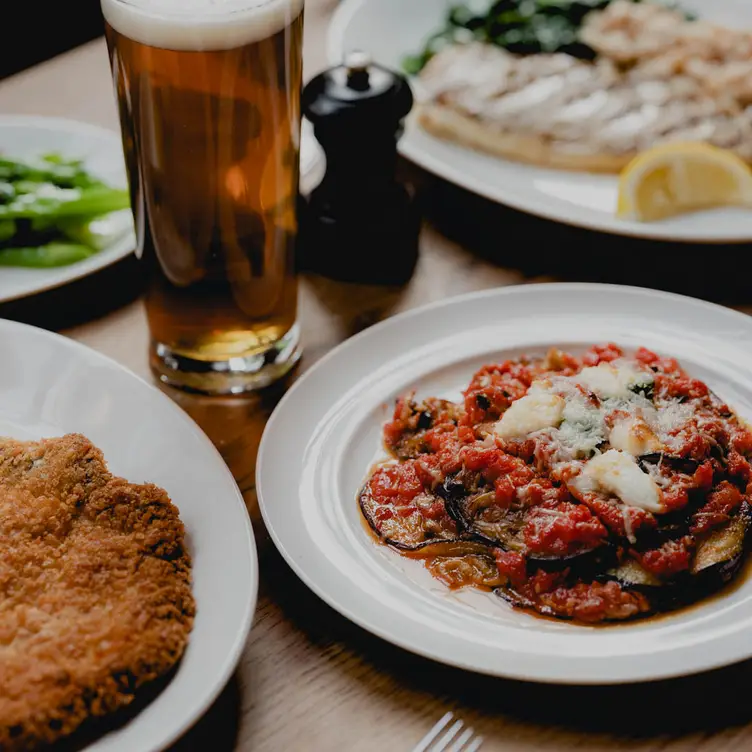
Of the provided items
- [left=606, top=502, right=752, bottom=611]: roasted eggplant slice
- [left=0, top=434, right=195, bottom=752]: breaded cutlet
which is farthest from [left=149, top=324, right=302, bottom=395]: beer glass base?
[left=606, top=502, right=752, bottom=611]: roasted eggplant slice

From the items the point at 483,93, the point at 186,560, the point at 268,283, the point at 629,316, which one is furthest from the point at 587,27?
the point at 186,560

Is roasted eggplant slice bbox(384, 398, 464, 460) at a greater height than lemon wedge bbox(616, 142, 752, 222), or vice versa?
lemon wedge bbox(616, 142, 752, 222)

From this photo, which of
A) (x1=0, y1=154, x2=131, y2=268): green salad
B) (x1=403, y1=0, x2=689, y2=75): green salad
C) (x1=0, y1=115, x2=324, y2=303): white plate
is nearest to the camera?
(x1=0, y1=154, x2=131, y2=268): green salad

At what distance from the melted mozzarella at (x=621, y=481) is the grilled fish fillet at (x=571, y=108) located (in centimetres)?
140

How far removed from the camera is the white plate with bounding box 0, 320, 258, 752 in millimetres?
1356

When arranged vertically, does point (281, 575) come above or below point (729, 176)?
below

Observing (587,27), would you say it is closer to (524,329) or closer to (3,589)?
(524,329)

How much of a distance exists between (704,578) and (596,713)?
0.97 ft

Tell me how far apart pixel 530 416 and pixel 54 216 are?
4.51 ft

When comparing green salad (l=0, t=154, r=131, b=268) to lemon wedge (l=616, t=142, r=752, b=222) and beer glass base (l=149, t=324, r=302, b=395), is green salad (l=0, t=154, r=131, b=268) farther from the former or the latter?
lemon wedge (l=616, t=142, r=752, b=222)

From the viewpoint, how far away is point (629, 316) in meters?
2.27

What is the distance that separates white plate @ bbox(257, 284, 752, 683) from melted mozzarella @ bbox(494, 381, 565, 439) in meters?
0.30

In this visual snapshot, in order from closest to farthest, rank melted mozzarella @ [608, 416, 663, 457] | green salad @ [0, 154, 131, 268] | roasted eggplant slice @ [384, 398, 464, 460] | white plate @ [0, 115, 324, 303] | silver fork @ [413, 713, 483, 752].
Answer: silver fork @ [413, 713, 483, 752], melted mozzarella @ [608, 416, 663, 457], roasted eggplant slice @ [384, 398, 464, 460], green salad @ [0, 154, 131, 268], white plate @ [0, 115, 324, 303]

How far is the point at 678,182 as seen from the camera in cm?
254
